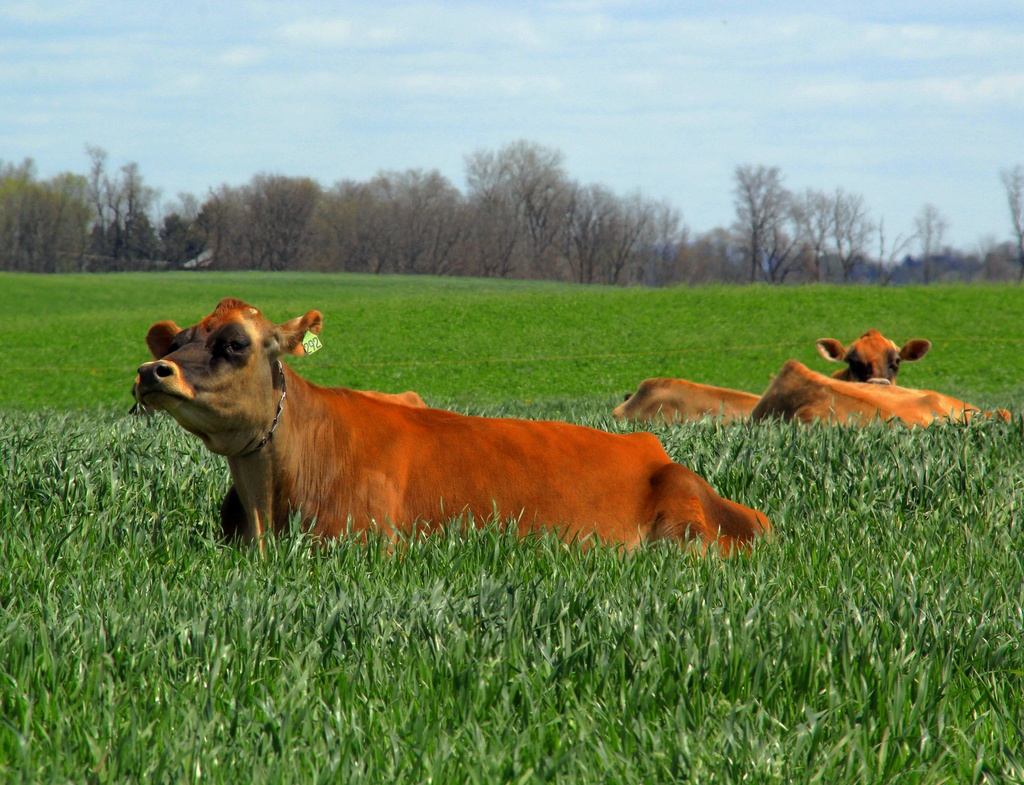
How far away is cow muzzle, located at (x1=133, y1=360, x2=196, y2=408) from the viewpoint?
13.0ft

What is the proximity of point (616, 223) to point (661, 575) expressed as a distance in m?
98.6

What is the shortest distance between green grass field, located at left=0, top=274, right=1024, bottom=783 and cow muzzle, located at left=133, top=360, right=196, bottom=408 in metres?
0.65

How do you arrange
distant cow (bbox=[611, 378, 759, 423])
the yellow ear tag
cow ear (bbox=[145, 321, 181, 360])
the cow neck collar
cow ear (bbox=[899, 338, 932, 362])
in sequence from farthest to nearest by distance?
cow ear (bbox=[899, 338, 932, 362]) → distant cow (bbox=[611, 378, 759, 423]) → cow ear (bbox=[145, 321, 181, 360]) → the yellow ear tag → the cow neck collar

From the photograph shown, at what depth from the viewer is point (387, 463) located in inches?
192

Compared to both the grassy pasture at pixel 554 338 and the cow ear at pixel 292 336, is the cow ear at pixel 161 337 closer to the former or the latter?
the cow ear at pixel 292 336

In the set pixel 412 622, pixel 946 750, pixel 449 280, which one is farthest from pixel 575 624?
pixel 449 280

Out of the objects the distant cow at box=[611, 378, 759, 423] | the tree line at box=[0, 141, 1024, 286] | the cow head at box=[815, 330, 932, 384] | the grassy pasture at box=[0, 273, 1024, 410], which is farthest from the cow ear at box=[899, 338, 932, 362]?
the tree line at box=[0, 141, 1024, 286]

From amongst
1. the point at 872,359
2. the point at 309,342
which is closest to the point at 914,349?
the point at 872,359

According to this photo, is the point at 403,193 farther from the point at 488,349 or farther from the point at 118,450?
the point at 118,450

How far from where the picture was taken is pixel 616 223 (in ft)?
329

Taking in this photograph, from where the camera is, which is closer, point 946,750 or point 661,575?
point 946,750

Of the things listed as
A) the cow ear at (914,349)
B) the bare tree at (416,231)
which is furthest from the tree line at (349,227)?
the cow ear at (914,349)

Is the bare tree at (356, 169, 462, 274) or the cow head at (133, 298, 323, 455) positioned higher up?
the bare tree at (356, 169, 462, 274)

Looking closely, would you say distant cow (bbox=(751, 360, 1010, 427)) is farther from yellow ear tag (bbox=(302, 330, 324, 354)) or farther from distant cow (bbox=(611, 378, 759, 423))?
yellow ear tag (bbox=(302, 330, 324, 354))
